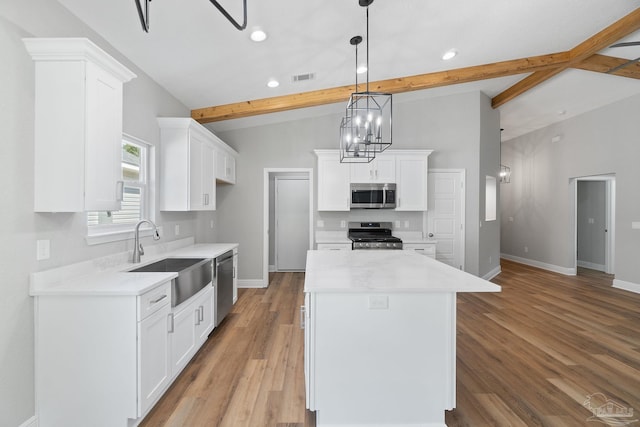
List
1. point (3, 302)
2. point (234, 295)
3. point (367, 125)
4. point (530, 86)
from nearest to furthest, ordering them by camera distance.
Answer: point (3, 302), point (367, 125), point (234, 295), point (530, 86)

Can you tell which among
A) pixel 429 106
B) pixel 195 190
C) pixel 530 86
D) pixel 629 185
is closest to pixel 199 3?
pixel 195 190

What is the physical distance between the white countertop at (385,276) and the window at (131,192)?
1.71m

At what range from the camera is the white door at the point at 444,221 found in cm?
487

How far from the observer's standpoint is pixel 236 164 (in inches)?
189

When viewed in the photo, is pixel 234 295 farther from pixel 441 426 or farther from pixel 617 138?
pixel 617 138

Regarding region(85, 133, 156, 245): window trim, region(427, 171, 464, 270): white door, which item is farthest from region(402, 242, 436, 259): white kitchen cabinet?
region(85, 133, 156, 245): window trim

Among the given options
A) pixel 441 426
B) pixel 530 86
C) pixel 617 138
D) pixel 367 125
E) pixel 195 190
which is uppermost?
pixel 530 86

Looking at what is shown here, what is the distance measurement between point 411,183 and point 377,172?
0.59m

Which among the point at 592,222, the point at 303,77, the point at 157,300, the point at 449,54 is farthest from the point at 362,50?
the point at 592,222

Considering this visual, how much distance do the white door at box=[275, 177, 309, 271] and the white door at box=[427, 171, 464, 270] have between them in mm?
2448

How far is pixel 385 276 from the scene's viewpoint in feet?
6.14

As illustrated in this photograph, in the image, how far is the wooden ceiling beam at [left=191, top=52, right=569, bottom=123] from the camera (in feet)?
12.5

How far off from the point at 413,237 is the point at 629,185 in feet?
11.3

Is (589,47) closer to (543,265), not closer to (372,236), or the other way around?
(372,236)
